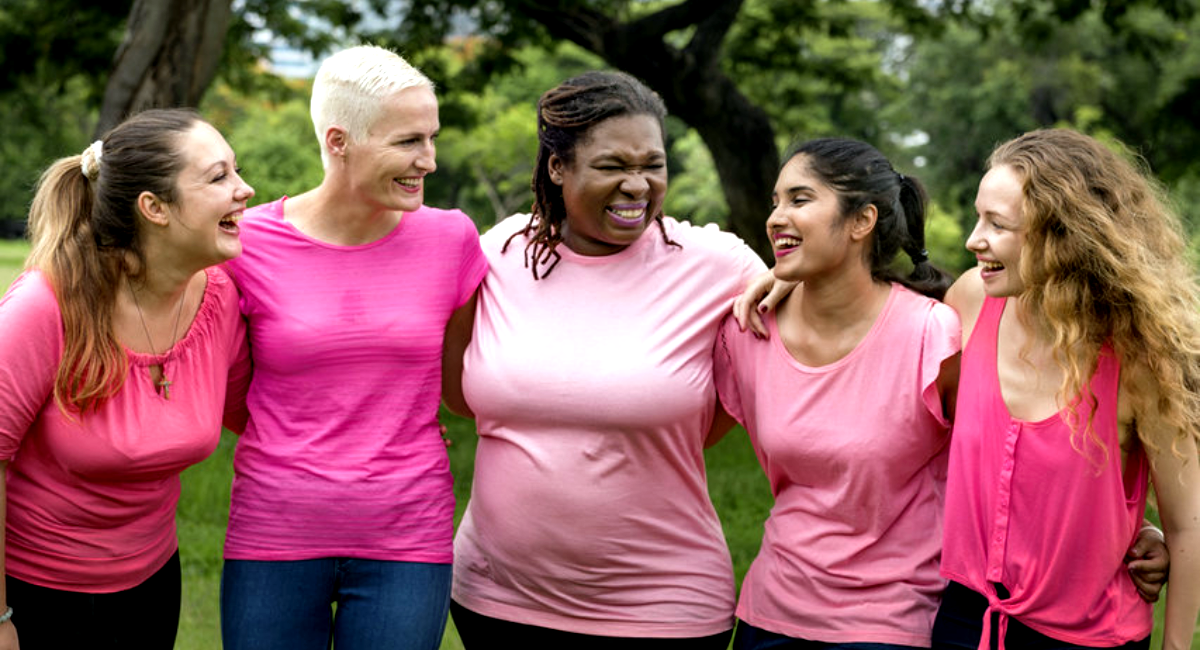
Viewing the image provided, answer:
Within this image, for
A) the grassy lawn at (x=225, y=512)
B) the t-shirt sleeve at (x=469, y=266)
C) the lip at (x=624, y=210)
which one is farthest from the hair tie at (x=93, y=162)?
the grassy lawn at (x=225, y=512)

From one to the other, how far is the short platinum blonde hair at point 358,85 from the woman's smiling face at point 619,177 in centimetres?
49

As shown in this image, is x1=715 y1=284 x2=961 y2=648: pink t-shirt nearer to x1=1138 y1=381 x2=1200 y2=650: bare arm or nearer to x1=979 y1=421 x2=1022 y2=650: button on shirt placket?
x1=979 y1=421 x2=1022 y2=650: button on shirt placket

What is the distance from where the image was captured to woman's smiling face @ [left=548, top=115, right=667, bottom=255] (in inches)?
140

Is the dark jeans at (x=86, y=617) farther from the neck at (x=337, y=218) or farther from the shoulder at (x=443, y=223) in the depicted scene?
the shoulder at (x=443, y=223)

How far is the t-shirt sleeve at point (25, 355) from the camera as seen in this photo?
10.6 feet

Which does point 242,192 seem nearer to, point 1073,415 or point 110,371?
point 110,371

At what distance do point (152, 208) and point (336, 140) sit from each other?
0.51 meters

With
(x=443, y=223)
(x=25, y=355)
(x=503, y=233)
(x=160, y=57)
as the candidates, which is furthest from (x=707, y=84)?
(x=25, y=355)

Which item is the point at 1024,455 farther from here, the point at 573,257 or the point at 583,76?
the point at 583,76

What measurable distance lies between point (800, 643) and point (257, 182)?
32.0 m

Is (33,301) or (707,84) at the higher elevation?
(33,301)

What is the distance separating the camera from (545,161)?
379cm

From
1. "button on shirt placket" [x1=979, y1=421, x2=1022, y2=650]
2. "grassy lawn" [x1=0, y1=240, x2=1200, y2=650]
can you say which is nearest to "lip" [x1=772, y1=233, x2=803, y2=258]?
"button on shirt placket" [x1=979, y1=421, x2=1022, y2=650]

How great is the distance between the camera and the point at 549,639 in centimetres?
364
